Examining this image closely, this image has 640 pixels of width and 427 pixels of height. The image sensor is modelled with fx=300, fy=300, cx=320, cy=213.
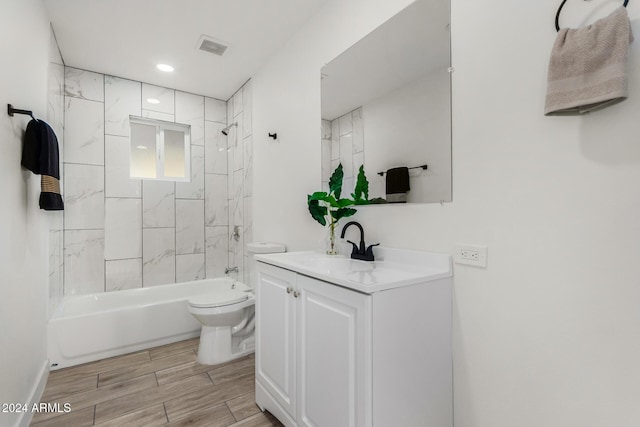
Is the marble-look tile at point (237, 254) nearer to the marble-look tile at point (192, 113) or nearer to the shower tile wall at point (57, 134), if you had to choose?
the marble-look tile at point (192, 113)

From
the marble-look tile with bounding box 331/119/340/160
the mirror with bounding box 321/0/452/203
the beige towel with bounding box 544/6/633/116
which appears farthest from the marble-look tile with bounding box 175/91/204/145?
the beige towel with bounding box 544/6/633/116

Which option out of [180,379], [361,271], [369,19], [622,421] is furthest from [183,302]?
[622,421]

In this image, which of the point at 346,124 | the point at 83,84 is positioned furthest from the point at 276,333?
the point at 83,84

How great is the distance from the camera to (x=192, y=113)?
360 centimetres

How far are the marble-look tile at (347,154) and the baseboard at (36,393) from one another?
2.21m

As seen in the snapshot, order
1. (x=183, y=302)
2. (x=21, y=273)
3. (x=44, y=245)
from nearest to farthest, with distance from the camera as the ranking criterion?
(x=21, y=273)
(x=44, y=245)
(x=183, y=302)

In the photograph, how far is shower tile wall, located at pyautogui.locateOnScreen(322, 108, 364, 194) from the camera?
1.84 meters

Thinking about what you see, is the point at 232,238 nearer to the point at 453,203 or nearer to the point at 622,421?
the point at 453,203

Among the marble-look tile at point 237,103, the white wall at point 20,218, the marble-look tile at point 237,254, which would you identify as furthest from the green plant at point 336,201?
the marble-look tile at point 237,103

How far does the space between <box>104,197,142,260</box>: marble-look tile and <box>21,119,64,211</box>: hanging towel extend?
135 centimetres

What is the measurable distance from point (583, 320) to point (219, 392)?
2.05 meters

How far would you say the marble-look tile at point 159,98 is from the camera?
3.32 m

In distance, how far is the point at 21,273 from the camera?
1629mm

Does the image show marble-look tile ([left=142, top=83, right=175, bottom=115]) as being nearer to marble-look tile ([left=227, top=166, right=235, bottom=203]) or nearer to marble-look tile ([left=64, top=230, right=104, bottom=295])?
marble-look tile ([left=227, top=166, right=235, bottom=203])
